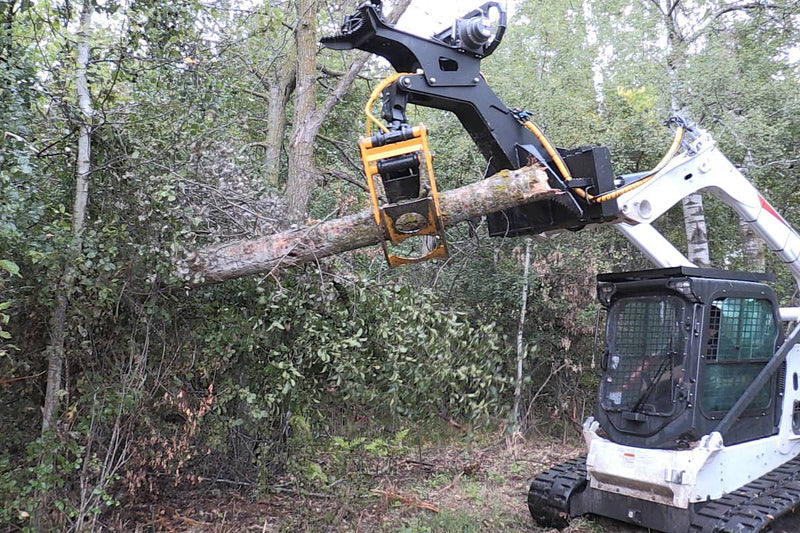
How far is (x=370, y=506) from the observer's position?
18.1 feet

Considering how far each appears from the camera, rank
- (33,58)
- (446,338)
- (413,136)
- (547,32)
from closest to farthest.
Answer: (413,136), (33,58), (446,338), (547,32)

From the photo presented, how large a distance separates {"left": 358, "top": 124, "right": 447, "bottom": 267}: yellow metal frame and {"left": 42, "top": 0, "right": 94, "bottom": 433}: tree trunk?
6.78ft

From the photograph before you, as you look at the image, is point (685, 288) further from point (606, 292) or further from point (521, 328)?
point (521, 328)

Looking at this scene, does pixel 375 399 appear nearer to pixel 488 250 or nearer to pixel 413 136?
pixel 413 136

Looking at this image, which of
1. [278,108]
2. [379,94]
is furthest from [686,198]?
[379,94]

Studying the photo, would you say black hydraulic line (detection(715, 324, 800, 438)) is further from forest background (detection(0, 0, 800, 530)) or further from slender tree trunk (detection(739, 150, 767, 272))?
slender tree trunk (detection(739, 150, 767, 272))

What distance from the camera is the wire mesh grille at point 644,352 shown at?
4684 millimetres

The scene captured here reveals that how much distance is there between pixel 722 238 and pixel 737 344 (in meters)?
5.08

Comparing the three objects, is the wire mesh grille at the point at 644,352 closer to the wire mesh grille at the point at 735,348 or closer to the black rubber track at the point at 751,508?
the wire mesh grille at the point at 735,348

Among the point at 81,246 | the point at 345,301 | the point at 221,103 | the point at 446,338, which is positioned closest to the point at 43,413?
the point at 81,246

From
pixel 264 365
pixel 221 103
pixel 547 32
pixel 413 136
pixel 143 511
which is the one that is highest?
pixel 547 32

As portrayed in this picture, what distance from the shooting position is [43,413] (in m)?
4.23

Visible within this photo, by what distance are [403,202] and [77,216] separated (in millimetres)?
2422

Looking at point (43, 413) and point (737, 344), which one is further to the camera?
point (737, 344)
